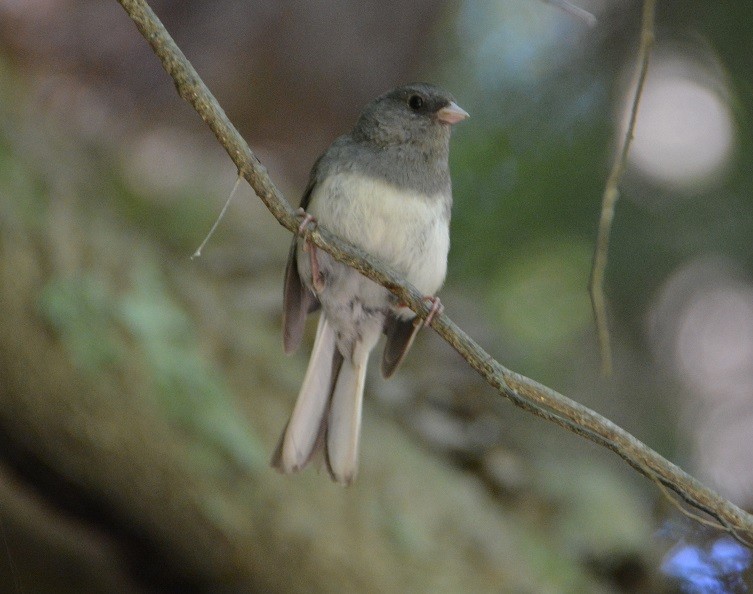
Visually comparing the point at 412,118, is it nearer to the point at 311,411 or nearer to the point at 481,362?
→ the point at 311,411

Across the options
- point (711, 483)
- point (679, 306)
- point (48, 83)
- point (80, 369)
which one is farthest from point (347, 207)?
point (679, 306)

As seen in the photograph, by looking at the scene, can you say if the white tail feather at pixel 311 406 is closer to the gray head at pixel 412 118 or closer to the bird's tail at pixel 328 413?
the bird's tail at pixel 328 413

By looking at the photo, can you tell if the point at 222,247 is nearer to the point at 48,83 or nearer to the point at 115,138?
the point at 115,138

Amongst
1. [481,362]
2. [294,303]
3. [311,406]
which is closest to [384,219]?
[294,303]

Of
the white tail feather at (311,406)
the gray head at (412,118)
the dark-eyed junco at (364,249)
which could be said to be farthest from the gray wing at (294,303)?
the gray head at (412,118)

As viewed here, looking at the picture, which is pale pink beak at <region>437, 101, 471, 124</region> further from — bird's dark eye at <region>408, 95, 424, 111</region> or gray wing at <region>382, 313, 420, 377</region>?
gray wing at <region>382, 313, 420, 377</region>

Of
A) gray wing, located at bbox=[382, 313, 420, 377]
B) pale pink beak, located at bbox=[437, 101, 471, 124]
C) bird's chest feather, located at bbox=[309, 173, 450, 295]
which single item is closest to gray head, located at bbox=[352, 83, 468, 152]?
pale pink beak, located at bbox=[437, 101, 471, 124]
